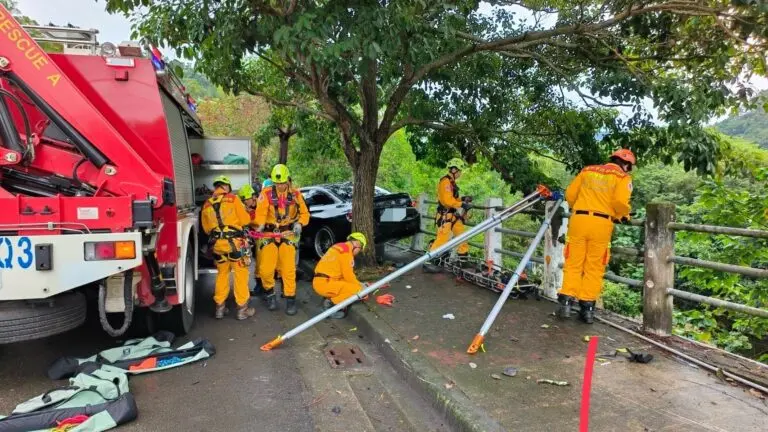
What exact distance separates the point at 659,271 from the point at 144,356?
15.6 feet

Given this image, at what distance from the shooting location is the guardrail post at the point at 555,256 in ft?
20.8

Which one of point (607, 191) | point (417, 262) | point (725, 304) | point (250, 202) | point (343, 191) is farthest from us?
point (343, 191)

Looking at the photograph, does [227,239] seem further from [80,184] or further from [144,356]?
[80,184]

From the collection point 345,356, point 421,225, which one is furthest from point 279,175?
point 421,225

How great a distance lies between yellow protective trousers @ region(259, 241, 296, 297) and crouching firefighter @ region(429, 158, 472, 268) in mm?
2700

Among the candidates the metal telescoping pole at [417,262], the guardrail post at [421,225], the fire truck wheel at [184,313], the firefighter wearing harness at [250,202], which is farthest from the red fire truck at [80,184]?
the guardrail post at [421,225]

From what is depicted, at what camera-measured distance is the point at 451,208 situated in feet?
27.5

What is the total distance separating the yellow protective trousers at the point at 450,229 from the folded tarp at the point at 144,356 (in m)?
4.42

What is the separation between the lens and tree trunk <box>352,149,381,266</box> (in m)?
8.05

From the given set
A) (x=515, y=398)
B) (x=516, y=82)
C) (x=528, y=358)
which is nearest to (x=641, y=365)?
(x=528, y=358)

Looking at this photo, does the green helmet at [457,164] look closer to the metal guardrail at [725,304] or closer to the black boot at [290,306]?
the black boot at [290,306]

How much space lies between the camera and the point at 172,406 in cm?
372

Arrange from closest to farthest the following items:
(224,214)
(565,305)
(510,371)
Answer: (510,371) → (565,305) → (224,214)

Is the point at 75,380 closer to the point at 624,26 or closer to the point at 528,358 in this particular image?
the point at 528,358
